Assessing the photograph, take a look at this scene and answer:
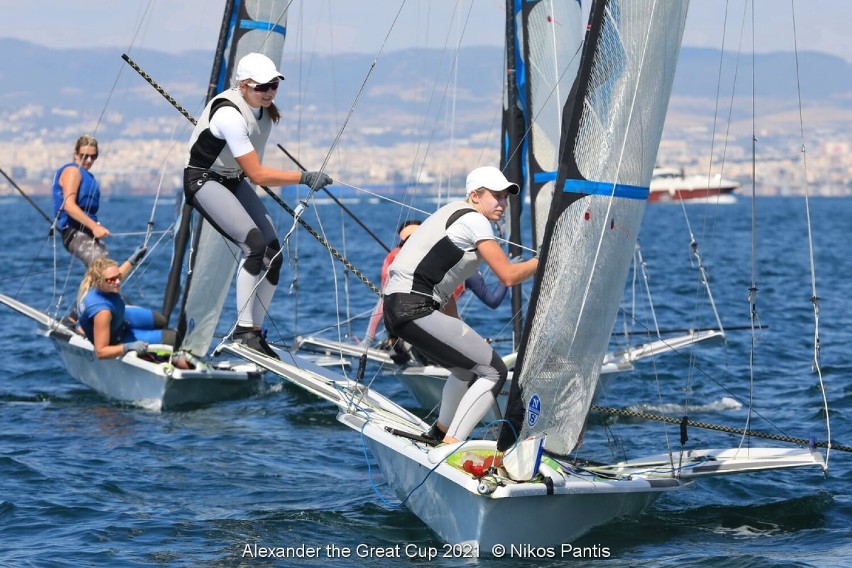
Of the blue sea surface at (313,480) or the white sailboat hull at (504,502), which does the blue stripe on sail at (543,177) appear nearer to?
the blue sea surface at (313,480)

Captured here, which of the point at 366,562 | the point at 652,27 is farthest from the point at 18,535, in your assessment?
the point at 652,27

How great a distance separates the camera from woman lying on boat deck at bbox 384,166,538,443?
298 inches

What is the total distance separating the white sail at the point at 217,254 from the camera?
13.0 m

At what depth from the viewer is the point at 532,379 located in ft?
25.7

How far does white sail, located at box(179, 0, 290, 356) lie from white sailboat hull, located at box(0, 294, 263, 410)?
1.24 ft

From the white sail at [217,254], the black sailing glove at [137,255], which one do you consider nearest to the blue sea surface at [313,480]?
the white sail at [217,254]

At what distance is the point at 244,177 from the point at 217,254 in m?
3.91

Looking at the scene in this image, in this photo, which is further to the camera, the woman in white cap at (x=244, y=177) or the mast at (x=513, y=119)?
the mast at (x=513, y=119)

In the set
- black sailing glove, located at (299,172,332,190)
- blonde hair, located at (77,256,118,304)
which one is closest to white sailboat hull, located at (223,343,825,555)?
black sailing glove, located at (299,172,332,190)

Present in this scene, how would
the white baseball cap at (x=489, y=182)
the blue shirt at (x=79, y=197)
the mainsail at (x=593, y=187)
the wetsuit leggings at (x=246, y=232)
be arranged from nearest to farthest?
the white baseball cap at (x=489, y=182)
the mainsail at (x=593, y=187)
the wetsuit leggings at (x=246, y=232)
the blue shirt at (x=79, y=197)

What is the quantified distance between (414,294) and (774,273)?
25.8 meters

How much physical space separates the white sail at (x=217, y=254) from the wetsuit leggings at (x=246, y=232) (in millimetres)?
3556

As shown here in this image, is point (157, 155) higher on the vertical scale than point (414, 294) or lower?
higher

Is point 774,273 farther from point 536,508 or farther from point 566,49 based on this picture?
point 536,508
